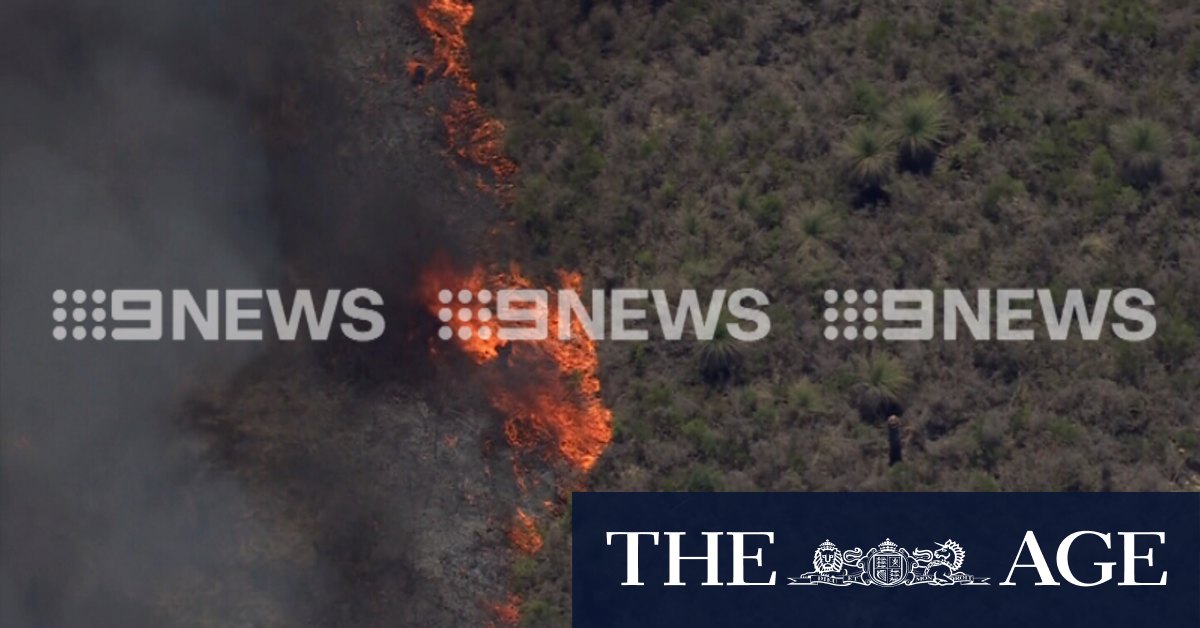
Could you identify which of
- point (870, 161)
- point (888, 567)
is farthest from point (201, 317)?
point (888, 567)

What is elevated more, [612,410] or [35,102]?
[35,102]

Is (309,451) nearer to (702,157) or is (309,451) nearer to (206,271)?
(206,271)

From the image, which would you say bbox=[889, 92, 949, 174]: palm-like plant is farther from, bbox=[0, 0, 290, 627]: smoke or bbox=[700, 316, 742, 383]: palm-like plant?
bbox=[0, 0, 290, 627]: smoke

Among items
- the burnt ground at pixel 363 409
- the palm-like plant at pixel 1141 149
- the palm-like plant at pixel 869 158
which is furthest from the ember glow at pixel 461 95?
the palm-like plant at pixel 1141 149

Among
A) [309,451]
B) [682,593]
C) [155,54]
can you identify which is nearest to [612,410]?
[682,593]

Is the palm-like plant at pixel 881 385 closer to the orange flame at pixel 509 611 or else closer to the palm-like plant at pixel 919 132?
the palm-like plant at pixel 919 132

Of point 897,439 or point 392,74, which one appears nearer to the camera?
point 897,439
